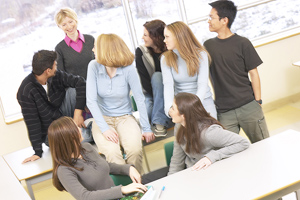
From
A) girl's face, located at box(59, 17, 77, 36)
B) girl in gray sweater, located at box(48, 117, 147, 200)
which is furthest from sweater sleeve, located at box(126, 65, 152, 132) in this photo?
girl's face, located at box(59, 17, 77, 36)

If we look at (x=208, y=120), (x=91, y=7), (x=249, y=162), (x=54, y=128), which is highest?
(x=91, y=7)

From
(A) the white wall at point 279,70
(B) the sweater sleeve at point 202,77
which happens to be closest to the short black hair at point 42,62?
(B) the sweater sleeve at point 202,77

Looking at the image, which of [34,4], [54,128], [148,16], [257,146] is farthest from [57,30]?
[257,146]

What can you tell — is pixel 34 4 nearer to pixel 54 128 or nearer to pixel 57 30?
pixel 57 30

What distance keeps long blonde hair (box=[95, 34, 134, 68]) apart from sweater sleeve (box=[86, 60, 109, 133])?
5.7 inches

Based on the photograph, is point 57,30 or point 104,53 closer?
point 104,53

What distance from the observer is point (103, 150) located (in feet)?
10.0

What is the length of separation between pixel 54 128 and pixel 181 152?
88 cm

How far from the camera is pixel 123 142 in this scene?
10.3 ft

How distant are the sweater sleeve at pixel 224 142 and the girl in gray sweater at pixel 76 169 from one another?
1.70 ft

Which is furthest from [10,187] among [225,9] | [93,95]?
[225,9]

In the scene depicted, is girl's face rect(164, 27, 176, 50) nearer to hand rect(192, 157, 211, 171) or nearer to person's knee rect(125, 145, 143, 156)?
person's knee rect(125, 145, 143, 156)

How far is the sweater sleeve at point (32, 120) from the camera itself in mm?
3254

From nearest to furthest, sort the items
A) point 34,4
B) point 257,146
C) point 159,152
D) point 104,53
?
point 257,146
point 104,53
point 34,4
point 159,152
